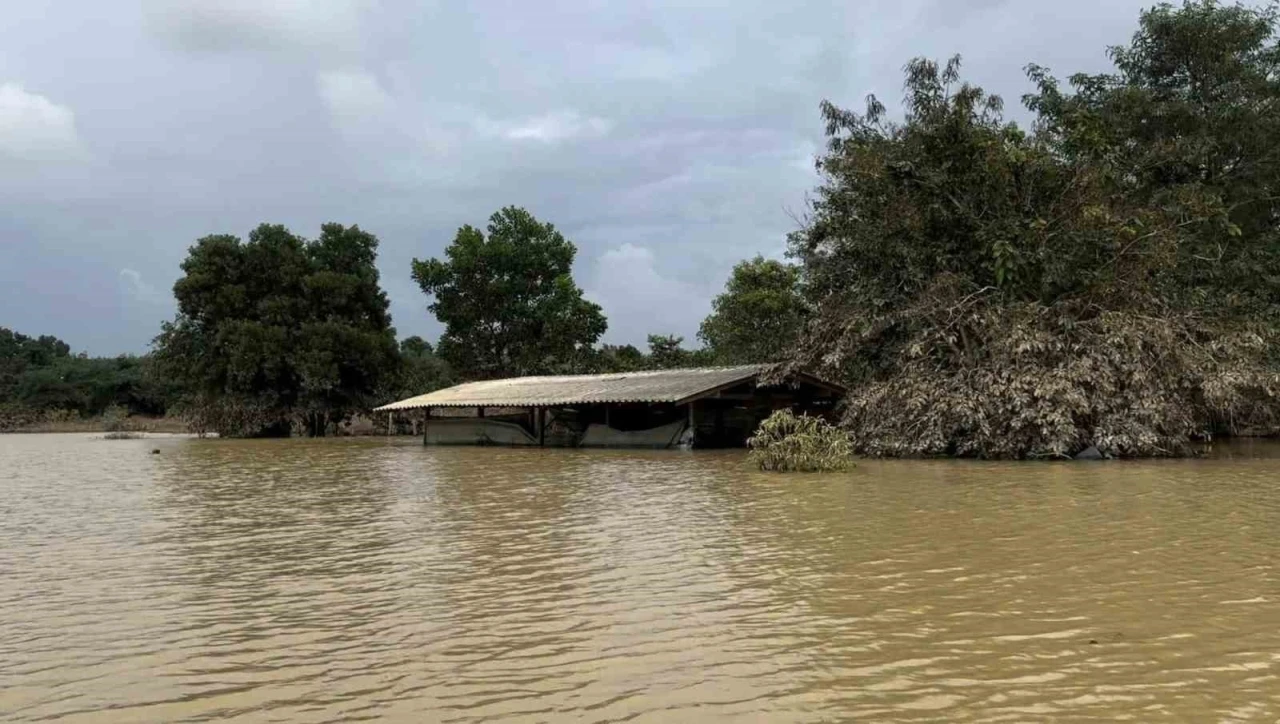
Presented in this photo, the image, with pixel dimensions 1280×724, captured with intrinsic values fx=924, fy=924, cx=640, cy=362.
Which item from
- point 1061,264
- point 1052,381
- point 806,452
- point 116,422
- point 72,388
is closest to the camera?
point 806,452

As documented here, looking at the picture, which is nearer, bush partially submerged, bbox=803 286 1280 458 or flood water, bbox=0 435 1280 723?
flood water, bbox=0 435 1280 723

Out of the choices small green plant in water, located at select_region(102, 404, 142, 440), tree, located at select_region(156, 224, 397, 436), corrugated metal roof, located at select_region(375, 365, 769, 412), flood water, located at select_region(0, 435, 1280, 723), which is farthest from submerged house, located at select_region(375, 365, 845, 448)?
small green plant in water, located at select_region(102, 404, 142, 440)

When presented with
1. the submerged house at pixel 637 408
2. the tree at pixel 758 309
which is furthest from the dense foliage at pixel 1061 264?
the tree at pixel 758 309

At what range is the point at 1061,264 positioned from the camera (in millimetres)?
17266

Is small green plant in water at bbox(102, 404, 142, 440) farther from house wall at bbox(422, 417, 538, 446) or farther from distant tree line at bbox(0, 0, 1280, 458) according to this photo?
distant tree line at bbox(0, 0, 1280, 458)

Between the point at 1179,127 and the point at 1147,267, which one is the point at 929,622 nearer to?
the point at 1147,267

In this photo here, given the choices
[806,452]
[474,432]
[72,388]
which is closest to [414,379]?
[474,432]

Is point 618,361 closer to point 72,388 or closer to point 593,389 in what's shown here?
point 593,389

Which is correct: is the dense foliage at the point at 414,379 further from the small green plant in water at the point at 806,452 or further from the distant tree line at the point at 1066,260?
the small green plant in water at the point at 806,452

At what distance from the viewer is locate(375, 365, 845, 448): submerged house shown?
21766 mm

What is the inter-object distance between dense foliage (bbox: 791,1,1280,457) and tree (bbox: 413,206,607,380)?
18.6 metres

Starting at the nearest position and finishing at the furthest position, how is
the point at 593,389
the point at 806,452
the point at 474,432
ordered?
1. the point at 806,452
2. the point at 593,389
3. the point at 474,432

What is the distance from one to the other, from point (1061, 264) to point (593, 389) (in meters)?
11.7

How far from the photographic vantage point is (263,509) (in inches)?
420
